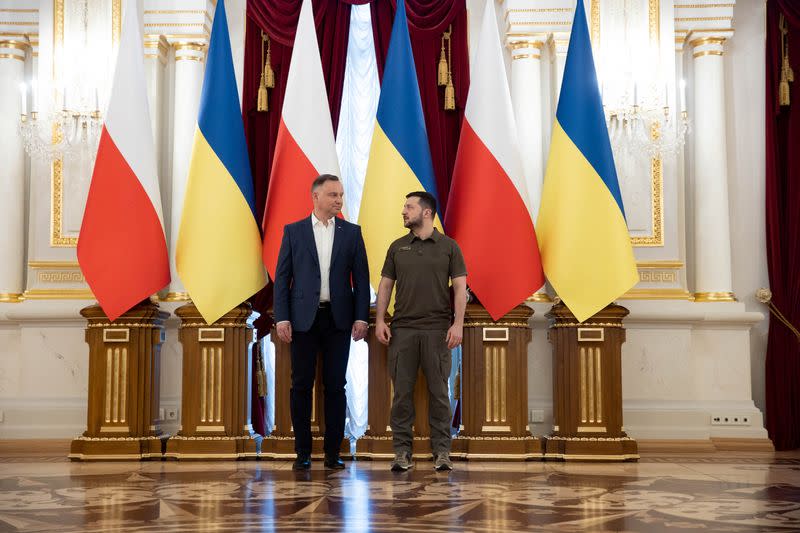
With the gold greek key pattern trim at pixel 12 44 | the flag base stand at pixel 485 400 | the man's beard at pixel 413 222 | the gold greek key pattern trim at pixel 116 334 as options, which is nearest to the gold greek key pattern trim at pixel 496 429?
the flag base stand at pixel 485 400

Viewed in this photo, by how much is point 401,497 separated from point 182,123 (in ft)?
12.6

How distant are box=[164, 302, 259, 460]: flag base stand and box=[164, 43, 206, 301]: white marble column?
2.90 ft

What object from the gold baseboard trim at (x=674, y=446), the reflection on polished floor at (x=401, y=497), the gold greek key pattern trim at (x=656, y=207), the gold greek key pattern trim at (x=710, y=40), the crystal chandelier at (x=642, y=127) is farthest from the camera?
the gold greek key pattern trim at (x=710, y=40)

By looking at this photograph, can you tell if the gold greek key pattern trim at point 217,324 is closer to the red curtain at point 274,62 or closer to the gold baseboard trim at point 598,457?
the red curtain at point 274,62

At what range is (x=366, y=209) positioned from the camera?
5855 millimetres

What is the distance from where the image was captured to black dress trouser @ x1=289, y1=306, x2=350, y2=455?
5113mm

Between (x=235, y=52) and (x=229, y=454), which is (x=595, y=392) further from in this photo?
(x=235, y=52)

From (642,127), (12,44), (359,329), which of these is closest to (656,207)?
(642,127)

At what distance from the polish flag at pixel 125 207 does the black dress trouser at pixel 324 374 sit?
1228mm

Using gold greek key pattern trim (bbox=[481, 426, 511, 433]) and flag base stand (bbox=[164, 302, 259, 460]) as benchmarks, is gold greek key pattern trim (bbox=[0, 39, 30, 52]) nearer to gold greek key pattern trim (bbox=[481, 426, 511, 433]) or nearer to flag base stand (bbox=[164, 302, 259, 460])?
flag base stand (bbox=[164, 302, 259, 460])

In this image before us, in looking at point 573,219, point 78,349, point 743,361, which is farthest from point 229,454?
point 743,361

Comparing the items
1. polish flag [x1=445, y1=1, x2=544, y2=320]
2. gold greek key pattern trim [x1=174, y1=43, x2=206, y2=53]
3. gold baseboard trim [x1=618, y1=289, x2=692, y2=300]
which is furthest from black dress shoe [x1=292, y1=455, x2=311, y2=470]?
gold greek key pattern trim [x1=174, y1=43, x2=206, y2=53]

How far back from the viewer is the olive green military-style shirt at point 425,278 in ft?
16.7

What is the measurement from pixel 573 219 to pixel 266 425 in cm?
246
